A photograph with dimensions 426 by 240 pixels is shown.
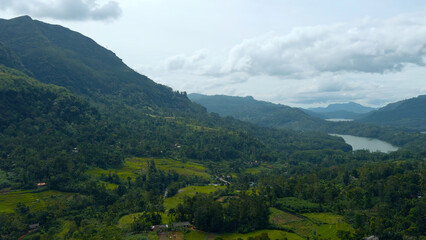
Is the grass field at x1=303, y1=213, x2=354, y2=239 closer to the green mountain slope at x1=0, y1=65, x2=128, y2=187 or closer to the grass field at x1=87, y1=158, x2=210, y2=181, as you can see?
the grass field at x1=87, y1=158, x2=210, y2=181

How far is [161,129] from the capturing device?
518 ft

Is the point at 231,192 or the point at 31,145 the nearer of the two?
the point at 231,192

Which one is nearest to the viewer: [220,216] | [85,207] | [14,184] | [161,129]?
[220,216]

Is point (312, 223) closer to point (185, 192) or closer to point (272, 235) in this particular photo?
point (272, 235)

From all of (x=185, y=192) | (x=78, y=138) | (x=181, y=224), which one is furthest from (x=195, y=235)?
(x=78, y=138)

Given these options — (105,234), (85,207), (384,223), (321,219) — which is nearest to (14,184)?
(85,207)

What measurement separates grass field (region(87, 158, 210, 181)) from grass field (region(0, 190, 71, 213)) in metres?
17.4

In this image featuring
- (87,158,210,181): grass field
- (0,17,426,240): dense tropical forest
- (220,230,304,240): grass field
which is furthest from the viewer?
(87,158,210,181): grass field

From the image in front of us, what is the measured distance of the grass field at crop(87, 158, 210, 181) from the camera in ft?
295

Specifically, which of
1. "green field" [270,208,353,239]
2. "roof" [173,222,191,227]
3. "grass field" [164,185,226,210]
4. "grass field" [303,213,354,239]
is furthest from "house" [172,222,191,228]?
"grass field" [303,213,354,239]

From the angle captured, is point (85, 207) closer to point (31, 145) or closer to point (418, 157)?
point (31, 145)

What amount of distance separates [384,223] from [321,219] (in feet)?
41.0

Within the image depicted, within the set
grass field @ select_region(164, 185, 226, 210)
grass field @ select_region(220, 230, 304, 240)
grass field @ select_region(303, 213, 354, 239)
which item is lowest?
grass field @ select_region(164, 185, 226, 210)

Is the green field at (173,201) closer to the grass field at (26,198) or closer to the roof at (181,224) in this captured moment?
the roof at (181,224)
